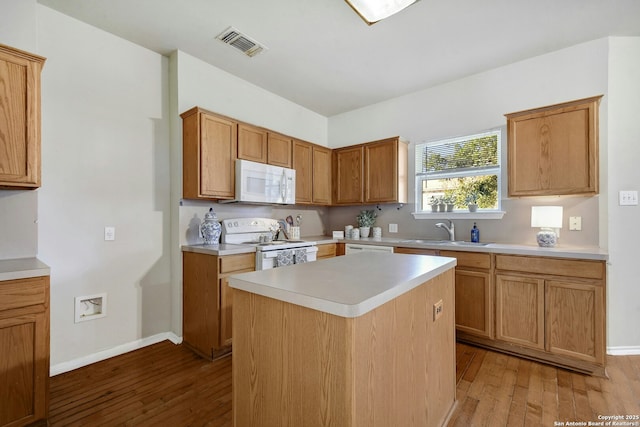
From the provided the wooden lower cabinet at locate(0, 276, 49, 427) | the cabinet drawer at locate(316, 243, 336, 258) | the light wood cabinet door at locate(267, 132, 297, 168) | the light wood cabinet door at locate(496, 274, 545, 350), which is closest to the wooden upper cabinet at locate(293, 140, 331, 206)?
the light wood cabinet door at locate(267, 132, 297, 168)

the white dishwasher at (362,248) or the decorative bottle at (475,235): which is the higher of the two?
the decorative bottle at (475,235)

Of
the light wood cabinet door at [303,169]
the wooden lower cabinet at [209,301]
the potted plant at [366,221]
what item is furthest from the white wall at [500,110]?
the wooden lower cabinet at [209,301]

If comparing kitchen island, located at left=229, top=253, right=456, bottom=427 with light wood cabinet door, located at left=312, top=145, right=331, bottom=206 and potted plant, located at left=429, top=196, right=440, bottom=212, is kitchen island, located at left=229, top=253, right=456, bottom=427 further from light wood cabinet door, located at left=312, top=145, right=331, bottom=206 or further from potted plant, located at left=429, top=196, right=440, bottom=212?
light wood cabinet door, located at left=312, top=145, right=331, bottom=206

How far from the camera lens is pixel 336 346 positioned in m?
0.90

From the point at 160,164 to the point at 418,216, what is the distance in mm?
3002

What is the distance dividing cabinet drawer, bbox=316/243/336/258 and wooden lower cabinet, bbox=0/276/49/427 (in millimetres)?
2385

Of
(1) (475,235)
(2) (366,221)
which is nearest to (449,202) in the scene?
(1) (475,235)

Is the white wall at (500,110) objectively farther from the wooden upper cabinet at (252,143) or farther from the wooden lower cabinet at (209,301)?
the wooden lower cabinet at (209,301)

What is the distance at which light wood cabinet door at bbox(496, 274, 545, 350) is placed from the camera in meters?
2.38

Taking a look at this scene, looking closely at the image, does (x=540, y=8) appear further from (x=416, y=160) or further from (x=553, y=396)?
(x=553, y=396)

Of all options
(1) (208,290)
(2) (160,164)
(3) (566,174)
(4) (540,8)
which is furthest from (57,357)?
(4) (540,8)

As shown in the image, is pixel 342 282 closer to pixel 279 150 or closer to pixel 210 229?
pixel 210 229

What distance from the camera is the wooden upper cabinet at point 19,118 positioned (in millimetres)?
1701

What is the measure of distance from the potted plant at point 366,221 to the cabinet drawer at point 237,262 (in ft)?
5.76
